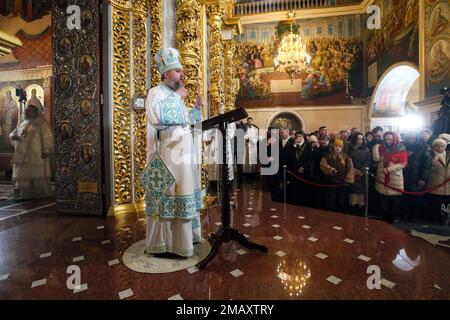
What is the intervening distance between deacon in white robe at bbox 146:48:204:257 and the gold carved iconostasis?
817cm

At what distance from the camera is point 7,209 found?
518cm

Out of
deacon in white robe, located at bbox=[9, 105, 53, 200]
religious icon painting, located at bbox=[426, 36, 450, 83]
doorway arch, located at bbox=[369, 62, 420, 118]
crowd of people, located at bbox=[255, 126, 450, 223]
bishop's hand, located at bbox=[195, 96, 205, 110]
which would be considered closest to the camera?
bishop's hand, located at bbox=[195, 96, 205, 110]

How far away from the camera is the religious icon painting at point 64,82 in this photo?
4.57 meters

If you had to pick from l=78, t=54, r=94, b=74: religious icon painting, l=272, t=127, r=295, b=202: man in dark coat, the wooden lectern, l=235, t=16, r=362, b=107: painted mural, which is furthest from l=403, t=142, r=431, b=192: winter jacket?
l=235, t=16, r=362, b=107: painted mural

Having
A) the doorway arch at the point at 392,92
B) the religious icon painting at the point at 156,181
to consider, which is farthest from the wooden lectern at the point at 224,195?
the doorway arch at the point at 392,92

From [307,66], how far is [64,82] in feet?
38.2

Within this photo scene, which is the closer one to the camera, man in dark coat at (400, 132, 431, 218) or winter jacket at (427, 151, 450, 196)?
winter jacket at (427, 151, 450, 196)

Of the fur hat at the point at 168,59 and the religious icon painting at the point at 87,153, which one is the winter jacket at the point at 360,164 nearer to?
the fur hat at the point at 168,59

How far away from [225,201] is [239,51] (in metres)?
12.8

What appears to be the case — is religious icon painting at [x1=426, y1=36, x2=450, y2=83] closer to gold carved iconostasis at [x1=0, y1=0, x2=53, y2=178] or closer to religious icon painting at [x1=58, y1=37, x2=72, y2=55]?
religious icon painting at [x1=58, y1=37, x2=72, y2=55]

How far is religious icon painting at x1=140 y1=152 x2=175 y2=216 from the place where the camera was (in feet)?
8.69

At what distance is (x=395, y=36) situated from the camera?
34.2 ft

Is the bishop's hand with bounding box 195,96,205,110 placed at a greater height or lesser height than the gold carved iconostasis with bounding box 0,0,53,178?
lesser

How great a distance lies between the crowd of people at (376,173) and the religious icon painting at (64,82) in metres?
4.51
